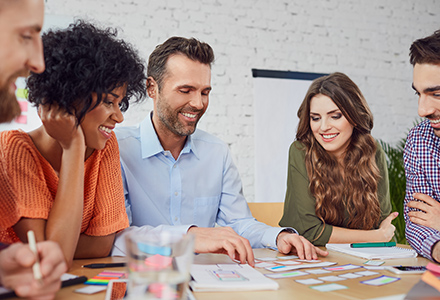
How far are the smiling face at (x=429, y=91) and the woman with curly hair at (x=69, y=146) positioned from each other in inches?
45.9

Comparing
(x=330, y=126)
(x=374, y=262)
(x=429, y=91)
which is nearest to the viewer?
(x=374, y=262)

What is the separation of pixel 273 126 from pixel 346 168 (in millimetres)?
2170

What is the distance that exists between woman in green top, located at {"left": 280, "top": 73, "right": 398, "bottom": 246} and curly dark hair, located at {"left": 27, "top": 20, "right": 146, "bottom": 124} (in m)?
1.21

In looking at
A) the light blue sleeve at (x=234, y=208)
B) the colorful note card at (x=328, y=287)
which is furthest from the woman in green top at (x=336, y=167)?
the colorful note card at (x=328, y=287)

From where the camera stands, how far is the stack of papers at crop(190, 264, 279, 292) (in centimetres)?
97

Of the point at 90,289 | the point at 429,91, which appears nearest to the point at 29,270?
the point at 90,289

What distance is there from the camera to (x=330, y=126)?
2.34m

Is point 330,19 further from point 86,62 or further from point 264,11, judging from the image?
point 86,62

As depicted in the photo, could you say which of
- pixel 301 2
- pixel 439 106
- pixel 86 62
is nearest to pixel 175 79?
pixel 86 62

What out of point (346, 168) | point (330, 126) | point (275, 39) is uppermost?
point (275, 39)

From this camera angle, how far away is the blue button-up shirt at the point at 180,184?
1.99 meters

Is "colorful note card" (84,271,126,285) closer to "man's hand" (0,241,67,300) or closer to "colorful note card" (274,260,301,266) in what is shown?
"man's hand" (0,241,67,300)

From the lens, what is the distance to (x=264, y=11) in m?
4.52

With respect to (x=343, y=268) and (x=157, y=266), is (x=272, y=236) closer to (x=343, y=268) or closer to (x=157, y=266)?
(x=343, y=268)
